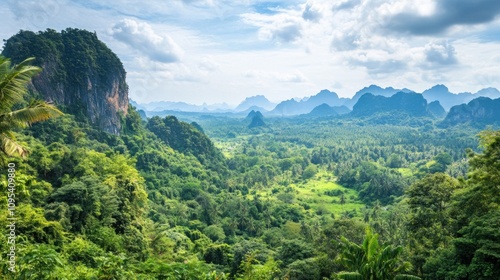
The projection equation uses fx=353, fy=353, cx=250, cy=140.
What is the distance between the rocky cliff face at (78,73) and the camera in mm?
51188

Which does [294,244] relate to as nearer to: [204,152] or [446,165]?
[204,152]

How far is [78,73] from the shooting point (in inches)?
2328

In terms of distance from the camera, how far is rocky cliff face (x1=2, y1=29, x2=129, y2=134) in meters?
51.2

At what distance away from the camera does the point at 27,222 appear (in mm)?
14625

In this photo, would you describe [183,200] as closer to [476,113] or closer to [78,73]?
[78,73]

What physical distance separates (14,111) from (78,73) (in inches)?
2253

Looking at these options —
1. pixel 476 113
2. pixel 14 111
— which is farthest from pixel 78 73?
pixel 476 113

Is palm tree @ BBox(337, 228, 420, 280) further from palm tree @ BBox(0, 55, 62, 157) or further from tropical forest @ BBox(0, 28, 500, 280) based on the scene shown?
palm tree @ BBox(0, 55, 62, 157)

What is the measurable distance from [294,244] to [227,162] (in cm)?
6554

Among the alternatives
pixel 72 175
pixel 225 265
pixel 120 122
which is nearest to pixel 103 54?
pixel 120 122

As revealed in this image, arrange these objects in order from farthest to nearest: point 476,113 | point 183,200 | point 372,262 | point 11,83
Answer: point 476,113 < point 183,200 < point 372,262 < point 11,83

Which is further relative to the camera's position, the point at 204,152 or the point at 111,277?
the point at 204,152

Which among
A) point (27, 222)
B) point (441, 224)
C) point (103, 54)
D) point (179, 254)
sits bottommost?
point (179, 254)

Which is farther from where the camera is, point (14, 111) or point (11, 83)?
point (14, 111)
